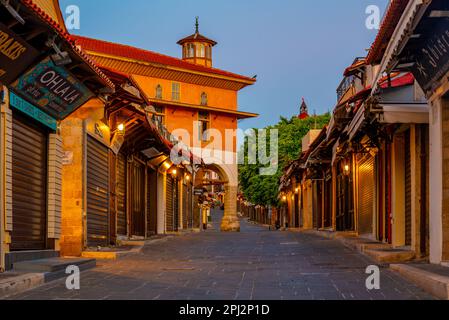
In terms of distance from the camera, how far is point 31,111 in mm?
15500

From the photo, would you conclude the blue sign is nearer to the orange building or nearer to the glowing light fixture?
the glowing light fixture

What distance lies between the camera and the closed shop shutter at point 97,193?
20500 mm

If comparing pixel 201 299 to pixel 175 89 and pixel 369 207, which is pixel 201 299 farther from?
pixel 175 89

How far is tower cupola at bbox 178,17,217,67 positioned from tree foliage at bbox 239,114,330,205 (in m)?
11.1

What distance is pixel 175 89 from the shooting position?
57906 millimetres

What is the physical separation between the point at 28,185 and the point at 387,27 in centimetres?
787

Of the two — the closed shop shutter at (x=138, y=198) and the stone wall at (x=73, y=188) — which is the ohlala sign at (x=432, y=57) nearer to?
the stone wall at (x=73, y=188)

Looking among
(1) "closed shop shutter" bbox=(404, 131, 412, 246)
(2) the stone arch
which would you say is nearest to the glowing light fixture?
(1) "closed shop shutter" bbox=(404, 131, 412, 246)

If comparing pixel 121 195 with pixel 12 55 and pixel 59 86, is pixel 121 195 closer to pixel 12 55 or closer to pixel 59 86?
pixel 59 86

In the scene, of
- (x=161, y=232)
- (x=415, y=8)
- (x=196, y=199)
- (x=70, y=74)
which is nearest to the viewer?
(x=415, y=8)

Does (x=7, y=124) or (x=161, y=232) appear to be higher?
(x=7, y=124)

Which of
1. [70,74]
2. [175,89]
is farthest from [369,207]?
[175,89]
